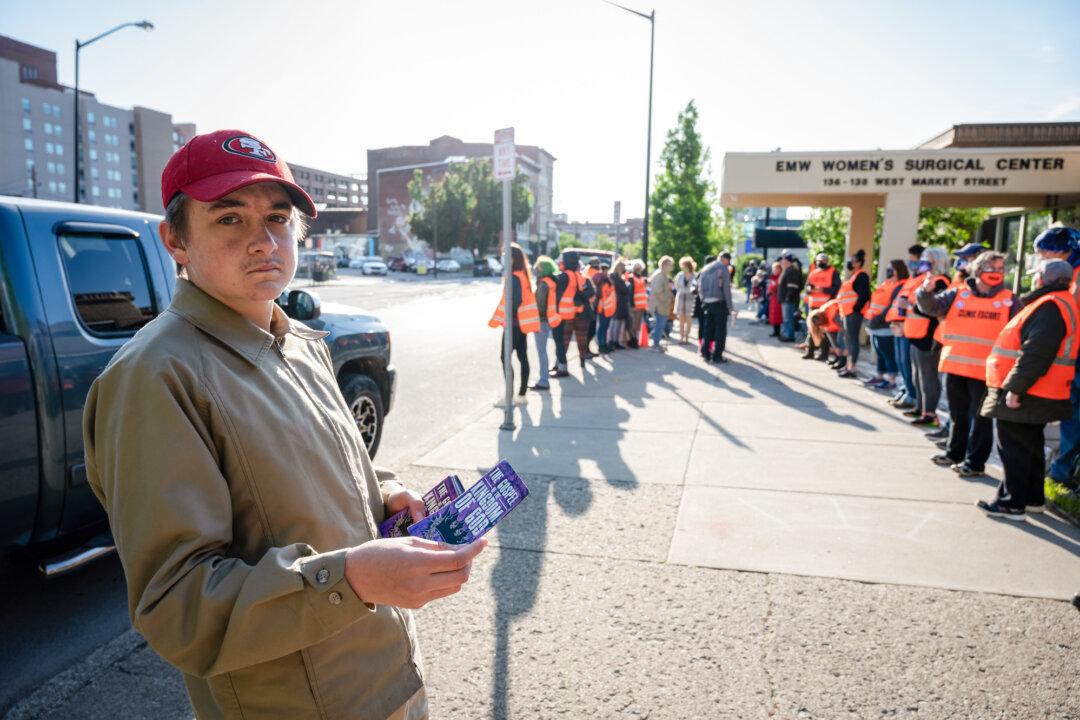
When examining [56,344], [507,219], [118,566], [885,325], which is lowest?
[118,566]

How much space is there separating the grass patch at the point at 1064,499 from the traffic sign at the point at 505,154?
16.6 feet

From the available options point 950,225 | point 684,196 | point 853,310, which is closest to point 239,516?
point 853,310

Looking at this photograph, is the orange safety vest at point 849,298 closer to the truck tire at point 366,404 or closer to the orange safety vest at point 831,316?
the orange safety vest at point 831,316

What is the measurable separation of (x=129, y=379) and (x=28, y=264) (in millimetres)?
2646

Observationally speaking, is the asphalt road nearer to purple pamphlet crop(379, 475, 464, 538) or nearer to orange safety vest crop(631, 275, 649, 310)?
purple pamphlet crop(379, 475, 464, 538)

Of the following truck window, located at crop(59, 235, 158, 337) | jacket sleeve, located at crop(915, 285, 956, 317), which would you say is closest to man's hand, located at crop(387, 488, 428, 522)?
truck window, located at crop(59, 235, 158, 337)

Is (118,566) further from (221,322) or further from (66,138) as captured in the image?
(66,138)

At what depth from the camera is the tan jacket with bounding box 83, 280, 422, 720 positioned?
117cm

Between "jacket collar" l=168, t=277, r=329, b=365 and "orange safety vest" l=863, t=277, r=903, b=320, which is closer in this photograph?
"jacket collar" l=168, t=277, r=329, b=365

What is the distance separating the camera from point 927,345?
725 centimetres

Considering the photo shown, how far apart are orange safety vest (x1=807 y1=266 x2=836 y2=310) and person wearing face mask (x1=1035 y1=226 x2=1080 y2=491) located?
712 centimetres

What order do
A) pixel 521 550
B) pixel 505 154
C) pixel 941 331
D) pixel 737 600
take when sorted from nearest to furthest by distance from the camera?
pixel 737 600 → pixel 521 550 → pixel 941 331 → pixel 505 154

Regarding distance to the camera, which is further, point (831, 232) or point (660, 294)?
point (831, 232)

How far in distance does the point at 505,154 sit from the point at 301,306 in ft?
9.43
